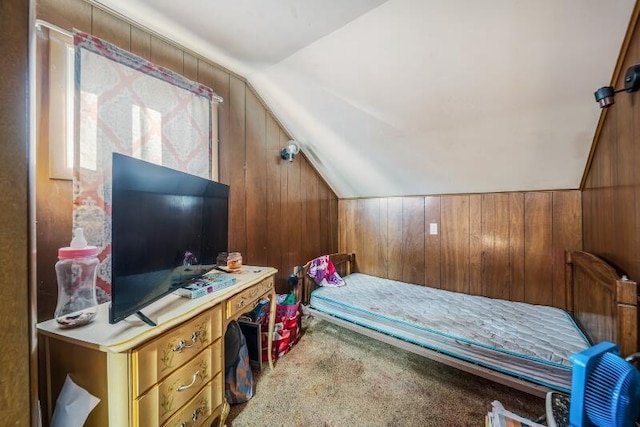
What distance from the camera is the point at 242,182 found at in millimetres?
2268

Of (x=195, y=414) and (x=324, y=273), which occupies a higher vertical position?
(x=324, y=273)

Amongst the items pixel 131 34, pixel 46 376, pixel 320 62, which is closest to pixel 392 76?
pixel 320 62

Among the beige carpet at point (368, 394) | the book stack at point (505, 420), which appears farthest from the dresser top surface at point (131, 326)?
the book stack at point (505, 420)

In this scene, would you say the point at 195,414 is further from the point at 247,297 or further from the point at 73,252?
the point at 73,252

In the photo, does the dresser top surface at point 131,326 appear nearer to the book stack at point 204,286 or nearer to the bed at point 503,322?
the book stack at point 204,286

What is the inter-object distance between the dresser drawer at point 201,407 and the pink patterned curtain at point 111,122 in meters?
0.75

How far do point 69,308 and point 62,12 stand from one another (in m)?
1.47

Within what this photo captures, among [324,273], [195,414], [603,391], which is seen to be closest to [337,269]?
[324,273]

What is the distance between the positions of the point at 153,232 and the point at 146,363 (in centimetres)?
52

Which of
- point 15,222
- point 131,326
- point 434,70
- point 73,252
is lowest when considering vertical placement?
point 131,326

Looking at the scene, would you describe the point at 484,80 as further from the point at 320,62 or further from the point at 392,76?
the point at 320,62

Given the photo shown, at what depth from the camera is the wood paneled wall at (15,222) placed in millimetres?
432

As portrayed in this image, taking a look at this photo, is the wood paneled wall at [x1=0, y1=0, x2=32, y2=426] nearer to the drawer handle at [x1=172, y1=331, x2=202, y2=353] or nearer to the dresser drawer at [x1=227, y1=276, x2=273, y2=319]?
the drawer handle at [x1=172, y1=331, x2=202, y2=353]

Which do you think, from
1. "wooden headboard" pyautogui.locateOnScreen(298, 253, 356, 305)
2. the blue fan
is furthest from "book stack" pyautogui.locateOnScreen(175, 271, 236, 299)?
the blue fan
